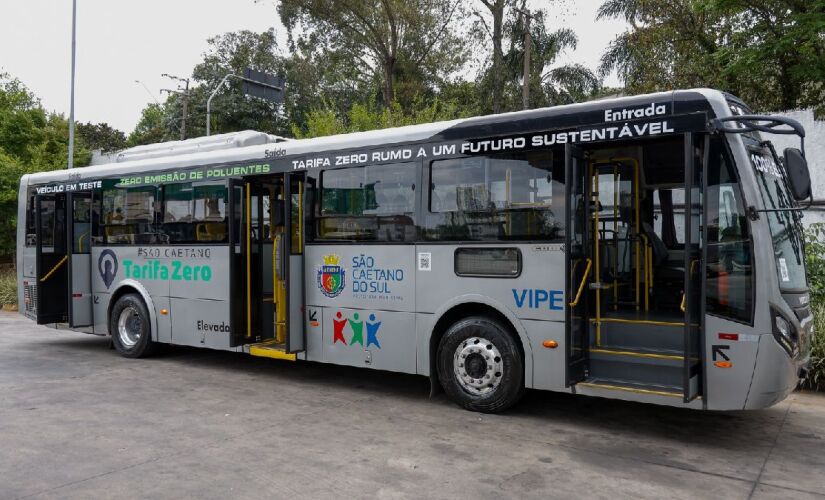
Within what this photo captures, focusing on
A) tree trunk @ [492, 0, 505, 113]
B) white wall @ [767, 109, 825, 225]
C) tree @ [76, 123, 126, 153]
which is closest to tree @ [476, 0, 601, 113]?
tree trunk @ [492, 0, 505, 113]

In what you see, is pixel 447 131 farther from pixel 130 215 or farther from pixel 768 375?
pixel 130 215

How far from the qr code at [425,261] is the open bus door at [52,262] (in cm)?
673

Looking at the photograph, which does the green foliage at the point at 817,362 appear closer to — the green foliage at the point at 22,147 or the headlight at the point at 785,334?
the headlight at the point at 785,334

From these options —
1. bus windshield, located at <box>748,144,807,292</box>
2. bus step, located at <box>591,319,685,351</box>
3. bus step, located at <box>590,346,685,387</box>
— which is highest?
bus windshield, located at <box>748,144,807,292</box>

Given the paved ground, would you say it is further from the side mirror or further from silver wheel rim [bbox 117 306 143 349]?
the side mirror

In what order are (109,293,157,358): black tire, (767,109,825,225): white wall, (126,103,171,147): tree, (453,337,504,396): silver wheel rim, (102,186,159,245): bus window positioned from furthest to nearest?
(126,103,171,147): tree → (767,109,825,225): white wall → (109,293,157,358): black tire → (102,186,159,245): bus window → (453,337,504,396): silver wheel rim

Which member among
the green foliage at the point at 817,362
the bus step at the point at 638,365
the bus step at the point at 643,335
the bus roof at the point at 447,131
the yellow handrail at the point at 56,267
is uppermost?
the bus roof at the point at 447,131

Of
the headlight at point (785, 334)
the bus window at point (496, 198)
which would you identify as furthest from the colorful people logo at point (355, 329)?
the headlight at point (785, 334)

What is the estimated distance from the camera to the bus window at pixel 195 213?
917 cm

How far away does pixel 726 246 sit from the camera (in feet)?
18.6

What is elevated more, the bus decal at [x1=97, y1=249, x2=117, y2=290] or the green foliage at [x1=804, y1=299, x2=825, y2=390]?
the bus decal at [x1=97, y1=249, x2=117, y2=290]

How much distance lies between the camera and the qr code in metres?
7.27

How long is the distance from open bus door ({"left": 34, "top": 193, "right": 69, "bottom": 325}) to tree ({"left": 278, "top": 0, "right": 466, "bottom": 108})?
16.8 meters

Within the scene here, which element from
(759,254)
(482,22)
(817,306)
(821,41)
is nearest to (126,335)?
(759,254)
